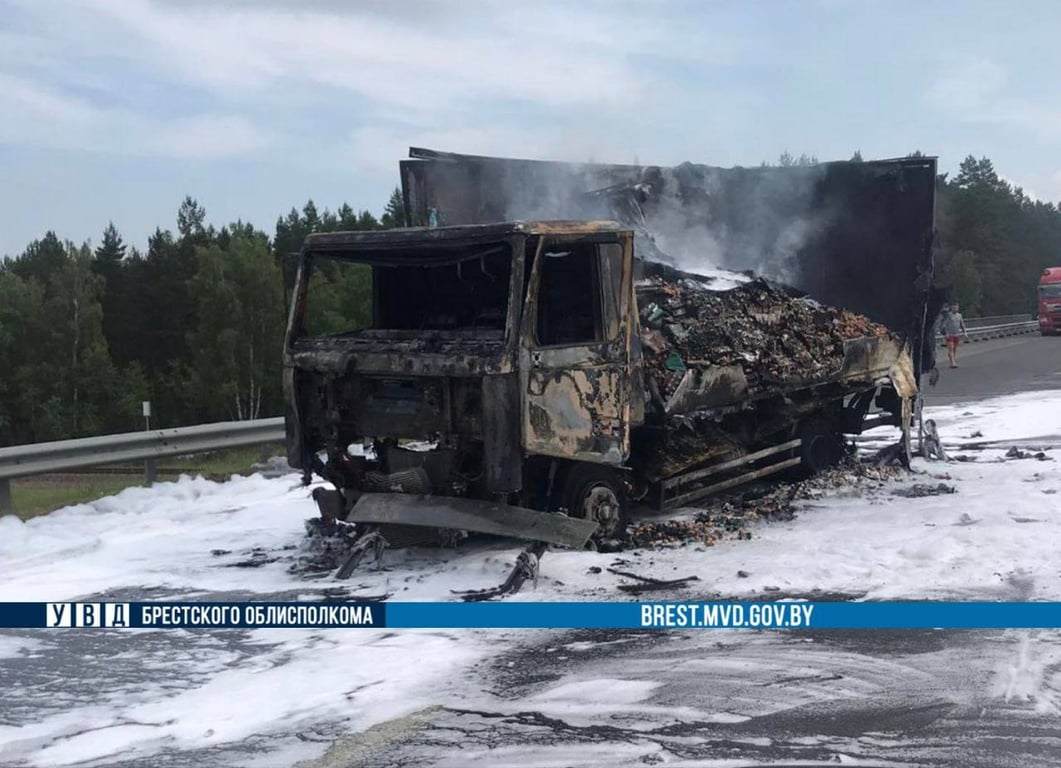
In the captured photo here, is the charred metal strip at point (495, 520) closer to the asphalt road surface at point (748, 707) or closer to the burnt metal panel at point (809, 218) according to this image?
the asphalt road surface at point (748, 707)

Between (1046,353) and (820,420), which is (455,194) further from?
(1046,353)

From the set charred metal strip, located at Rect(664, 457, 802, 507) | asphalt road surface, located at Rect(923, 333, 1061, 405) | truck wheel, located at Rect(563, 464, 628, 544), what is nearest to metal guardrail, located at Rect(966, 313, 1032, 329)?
asphalt road surface, located at Rect(923, 333, 1061, 405)

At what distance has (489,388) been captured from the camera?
686 cm

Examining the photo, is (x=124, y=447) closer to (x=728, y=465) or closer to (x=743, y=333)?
(x=728, y=465)

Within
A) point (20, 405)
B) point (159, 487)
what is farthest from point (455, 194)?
point (20, 405)

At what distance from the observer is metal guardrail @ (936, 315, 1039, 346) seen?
148 ft

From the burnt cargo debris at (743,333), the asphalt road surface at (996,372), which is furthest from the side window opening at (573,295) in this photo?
the asphalt road surface at (996,372)

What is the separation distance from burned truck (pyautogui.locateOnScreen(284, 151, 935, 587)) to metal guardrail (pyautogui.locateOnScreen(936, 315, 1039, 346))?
38.7 meters

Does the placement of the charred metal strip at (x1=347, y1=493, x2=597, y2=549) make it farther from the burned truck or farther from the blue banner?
the blue banner

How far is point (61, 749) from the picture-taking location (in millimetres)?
4414

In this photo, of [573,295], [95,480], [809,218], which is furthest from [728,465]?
[95,480]

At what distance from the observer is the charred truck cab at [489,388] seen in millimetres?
7035

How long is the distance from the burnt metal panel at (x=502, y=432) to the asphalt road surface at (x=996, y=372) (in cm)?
1177

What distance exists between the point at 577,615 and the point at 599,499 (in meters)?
2.99
